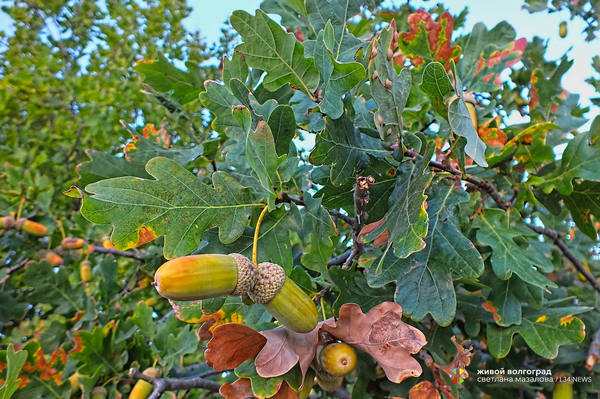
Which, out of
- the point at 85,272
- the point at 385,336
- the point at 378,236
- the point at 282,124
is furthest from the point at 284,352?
the point at 85,272

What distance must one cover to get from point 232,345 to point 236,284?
0.11m

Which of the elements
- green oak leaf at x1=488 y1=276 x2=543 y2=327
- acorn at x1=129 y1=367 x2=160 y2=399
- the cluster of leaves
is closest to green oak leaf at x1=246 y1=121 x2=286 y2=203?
the cluster of leaves

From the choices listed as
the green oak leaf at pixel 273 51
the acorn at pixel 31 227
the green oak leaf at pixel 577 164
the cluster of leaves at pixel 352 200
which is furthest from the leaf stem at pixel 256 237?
the acorn at pixel 31 227

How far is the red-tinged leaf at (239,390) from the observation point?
33.3 inches

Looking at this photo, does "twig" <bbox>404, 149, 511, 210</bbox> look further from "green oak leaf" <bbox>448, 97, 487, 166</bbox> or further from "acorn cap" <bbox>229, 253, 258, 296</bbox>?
"acorn cap" <bbox>229, 253, 258, 296</bbox>

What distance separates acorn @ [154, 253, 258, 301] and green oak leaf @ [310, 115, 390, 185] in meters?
0.28

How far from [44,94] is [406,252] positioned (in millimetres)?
3678

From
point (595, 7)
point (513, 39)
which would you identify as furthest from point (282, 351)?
point (595, 7)

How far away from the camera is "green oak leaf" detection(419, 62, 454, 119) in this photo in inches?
33.4

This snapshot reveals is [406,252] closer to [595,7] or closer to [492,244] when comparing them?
[492,244]

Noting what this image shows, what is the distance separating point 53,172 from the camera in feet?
11.5

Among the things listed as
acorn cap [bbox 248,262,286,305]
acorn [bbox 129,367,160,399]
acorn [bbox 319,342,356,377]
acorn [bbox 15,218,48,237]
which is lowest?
acorn [bbox 129,367,160,399]

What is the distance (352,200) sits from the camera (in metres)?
1.02

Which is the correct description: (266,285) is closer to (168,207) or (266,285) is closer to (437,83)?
(168,207)
